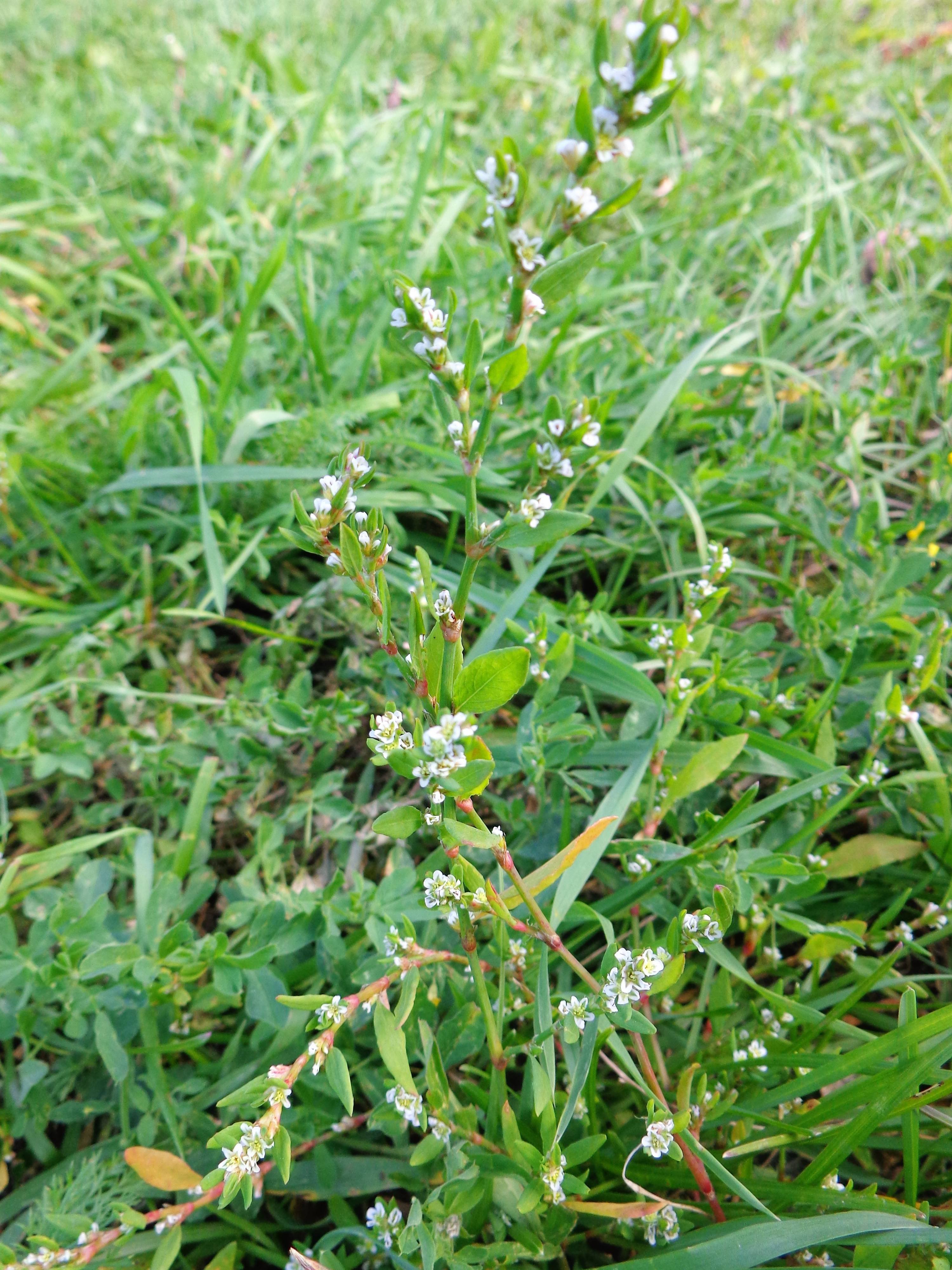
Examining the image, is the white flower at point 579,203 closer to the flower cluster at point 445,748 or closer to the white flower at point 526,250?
the white flower at point 526,250

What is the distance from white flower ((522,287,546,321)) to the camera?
103 cm

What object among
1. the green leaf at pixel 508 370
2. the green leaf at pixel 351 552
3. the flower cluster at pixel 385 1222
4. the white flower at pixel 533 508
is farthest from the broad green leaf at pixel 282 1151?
the green leaf at pixel 508 370

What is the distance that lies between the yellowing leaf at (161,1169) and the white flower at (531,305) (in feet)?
4.91

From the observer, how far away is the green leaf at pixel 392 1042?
3.92 feet

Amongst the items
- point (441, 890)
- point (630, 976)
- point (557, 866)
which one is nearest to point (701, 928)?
point (630, 976)

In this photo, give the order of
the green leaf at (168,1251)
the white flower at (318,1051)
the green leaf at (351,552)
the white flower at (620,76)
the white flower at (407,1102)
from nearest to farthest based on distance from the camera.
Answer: the white flower at (620,76) → the green leaf at (351,552) → the white flower at (318,1051) → the white flower at (407,1102) → the green leaf at (168,1251)

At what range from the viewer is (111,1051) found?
157 cm

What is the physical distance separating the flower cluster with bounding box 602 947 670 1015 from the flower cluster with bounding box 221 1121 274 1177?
49 cm

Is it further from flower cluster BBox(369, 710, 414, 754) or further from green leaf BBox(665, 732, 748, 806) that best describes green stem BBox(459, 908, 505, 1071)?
green leaf BBox(665, 732, 748, 806)

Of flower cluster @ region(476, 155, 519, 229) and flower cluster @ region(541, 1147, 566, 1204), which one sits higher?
flower cluster @ region(476, 155, 519, 229)

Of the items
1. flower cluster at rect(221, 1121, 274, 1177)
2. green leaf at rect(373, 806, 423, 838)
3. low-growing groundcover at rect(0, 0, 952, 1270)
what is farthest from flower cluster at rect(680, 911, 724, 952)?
flower cluster at rect(221, 1121, 274, 1177)

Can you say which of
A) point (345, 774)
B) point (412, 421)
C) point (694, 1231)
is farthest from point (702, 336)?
point (694, 1231)

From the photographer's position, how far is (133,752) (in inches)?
77.4

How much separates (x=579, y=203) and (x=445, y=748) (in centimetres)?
66
